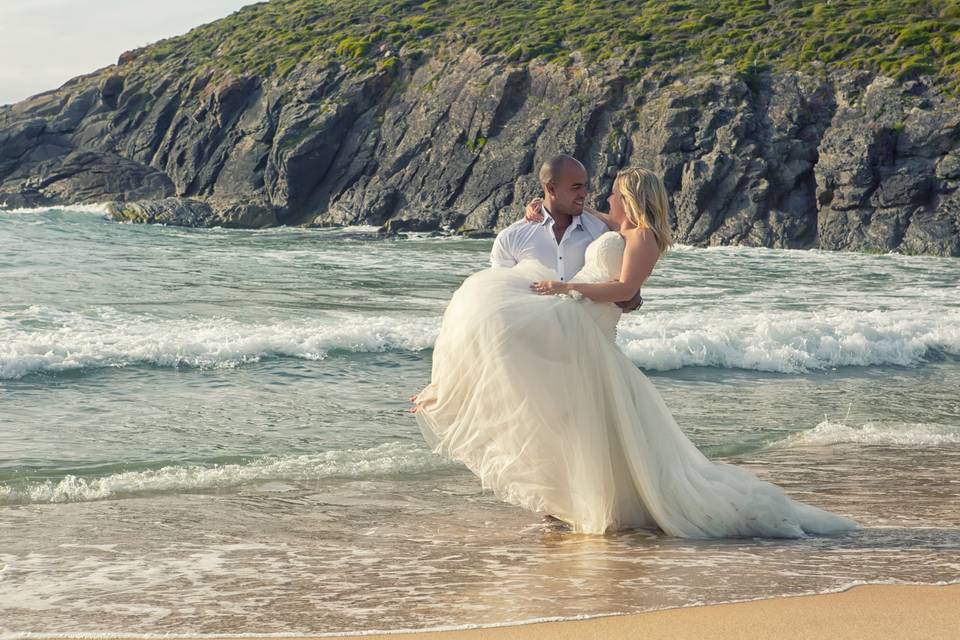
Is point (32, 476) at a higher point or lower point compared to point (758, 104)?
lower

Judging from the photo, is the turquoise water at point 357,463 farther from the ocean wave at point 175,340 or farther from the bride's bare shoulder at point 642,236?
the bride's bare shoulder at point 642,236

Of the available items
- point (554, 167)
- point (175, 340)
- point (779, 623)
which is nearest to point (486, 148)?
point (175, 340)

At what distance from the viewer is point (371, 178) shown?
49656 millimetres

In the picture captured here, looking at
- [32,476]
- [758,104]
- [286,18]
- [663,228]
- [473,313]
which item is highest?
[286,18]

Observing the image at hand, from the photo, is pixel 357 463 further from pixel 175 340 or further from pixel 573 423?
pixel 175 340

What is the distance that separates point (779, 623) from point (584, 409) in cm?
172

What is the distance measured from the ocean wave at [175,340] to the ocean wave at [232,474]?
4.73 m

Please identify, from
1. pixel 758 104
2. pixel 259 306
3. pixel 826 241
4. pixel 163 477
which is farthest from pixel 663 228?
pixel 758 104

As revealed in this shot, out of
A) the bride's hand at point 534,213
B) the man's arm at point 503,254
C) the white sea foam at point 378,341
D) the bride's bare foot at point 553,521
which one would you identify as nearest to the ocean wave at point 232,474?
the bride's bare foot at point 553,521

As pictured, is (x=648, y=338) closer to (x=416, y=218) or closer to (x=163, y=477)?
(x=163, y=477)

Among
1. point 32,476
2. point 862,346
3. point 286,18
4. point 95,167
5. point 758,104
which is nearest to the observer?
point 32,476

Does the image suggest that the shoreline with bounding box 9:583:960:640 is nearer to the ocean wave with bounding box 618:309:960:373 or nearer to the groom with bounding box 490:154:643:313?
the groom with bounding box 490:154:643:313

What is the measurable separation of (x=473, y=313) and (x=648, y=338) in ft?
31.3

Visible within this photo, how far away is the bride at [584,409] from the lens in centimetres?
552
